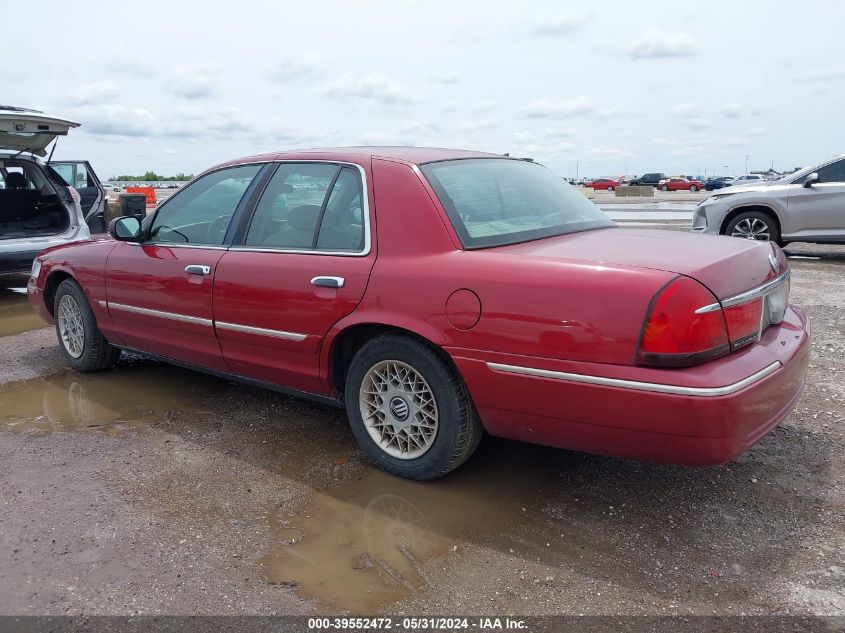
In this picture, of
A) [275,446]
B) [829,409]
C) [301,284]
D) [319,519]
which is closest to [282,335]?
[301,284]

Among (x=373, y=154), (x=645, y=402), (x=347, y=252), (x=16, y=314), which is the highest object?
(x=373, y=154)

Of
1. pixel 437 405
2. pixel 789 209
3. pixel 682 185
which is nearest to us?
pixel 437 405

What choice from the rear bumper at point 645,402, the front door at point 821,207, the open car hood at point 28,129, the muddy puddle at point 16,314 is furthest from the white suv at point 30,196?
the front door at point 821,207

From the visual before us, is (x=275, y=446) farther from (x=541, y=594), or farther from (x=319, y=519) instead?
(x=541, y=594)

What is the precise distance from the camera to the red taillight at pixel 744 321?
2775mm

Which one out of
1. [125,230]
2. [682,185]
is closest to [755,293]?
[125,230]

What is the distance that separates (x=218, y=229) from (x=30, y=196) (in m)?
6.38

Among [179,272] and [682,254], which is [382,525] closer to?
[682,254]

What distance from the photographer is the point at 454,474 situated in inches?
138

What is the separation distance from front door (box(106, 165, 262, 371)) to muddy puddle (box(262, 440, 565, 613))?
1.41m

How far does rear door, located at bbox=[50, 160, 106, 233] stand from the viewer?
35.5ft

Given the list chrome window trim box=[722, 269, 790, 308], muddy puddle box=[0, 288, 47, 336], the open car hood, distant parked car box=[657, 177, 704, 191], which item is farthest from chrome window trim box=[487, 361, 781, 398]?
distant parked car box=[657, 177, 704, 191]

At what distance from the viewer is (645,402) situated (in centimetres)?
265

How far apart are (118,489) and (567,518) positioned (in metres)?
2.09
